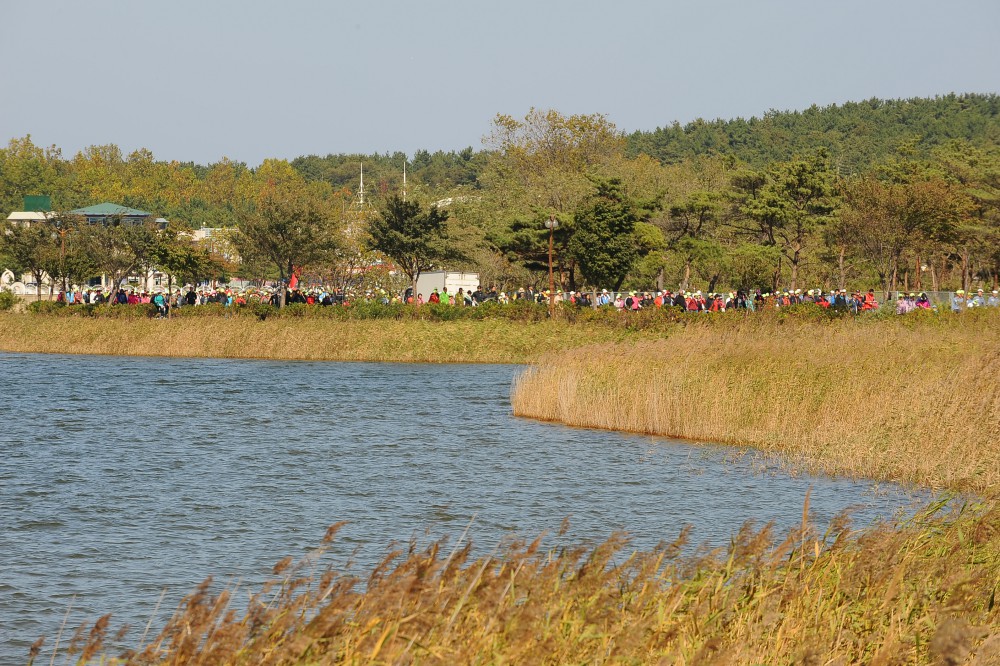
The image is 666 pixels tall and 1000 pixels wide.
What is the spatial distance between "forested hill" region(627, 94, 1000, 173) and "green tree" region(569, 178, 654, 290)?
341 ft

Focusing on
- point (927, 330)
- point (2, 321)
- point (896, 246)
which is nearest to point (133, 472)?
point (927, 330)

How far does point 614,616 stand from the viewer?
6605mm

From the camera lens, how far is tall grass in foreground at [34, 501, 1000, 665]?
5.99 m

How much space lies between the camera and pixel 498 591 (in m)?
6.28

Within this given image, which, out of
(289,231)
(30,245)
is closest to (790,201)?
(289,231)

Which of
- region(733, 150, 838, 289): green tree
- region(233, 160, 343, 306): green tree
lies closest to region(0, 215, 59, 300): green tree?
region(233, 160, 343, 306): green tree

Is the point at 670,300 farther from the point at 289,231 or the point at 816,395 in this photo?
the point at 816,395

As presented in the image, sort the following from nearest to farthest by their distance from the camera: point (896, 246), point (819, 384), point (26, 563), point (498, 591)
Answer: point (498, 591)
point (26, 563)
point (819, 384)
point (896, 246)

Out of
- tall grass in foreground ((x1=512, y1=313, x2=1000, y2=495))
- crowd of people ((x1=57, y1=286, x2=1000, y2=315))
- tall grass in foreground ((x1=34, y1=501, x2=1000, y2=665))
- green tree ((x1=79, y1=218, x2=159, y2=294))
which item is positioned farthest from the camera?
green tree ((x1=79, y1=218, x2=159, y2=294))

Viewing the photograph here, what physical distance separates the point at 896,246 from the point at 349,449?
52.6 meters

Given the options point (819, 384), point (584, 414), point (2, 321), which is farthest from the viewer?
point (2, 321)

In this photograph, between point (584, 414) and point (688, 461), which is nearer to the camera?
point (688, 461)

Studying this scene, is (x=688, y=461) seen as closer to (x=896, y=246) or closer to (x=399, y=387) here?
(x=399, y=387)

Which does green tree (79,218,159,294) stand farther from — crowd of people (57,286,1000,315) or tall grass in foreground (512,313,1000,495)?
tall grass in foreground (512,313,1000,495)
